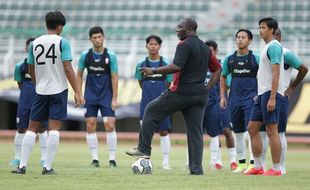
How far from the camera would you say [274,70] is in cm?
1351

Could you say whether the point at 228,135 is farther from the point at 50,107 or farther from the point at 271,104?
the point at 50,107

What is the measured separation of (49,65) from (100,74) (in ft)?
12.6

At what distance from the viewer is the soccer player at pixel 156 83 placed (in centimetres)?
1709

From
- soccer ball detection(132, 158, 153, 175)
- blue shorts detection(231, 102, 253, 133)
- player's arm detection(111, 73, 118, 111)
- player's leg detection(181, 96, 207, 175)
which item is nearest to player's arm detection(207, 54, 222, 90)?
player's leg detection(181, 96, 207, 175)

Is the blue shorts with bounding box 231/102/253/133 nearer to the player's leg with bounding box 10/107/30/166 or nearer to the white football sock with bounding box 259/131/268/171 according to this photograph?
the white football sock with bounding box 259/131/268/171

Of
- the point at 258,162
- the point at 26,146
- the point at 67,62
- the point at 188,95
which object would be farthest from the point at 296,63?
the point at 26,146

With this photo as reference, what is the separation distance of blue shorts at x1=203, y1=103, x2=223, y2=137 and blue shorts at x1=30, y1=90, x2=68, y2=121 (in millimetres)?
4567

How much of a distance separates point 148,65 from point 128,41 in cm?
1691

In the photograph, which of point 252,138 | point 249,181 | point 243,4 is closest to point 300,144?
point 243,4

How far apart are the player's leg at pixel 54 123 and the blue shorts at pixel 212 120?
4.59 metres

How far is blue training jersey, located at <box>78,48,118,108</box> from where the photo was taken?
1702 cm

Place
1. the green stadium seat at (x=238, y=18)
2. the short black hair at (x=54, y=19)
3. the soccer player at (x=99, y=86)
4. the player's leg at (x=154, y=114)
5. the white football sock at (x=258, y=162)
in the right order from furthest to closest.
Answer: the green stadium seat at (x=238, y=18), the soccer player at (x=99, y=86), the white football sock at (x=258, y=162), the player's leg at (x=154, y=114), the short black hair at (x=54, y=19)

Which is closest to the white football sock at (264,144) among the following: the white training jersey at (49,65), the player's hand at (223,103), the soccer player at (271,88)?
the soccer player at (271,88)

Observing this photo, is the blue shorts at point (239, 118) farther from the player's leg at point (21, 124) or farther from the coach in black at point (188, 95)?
the player's leg at point (21, 124)
